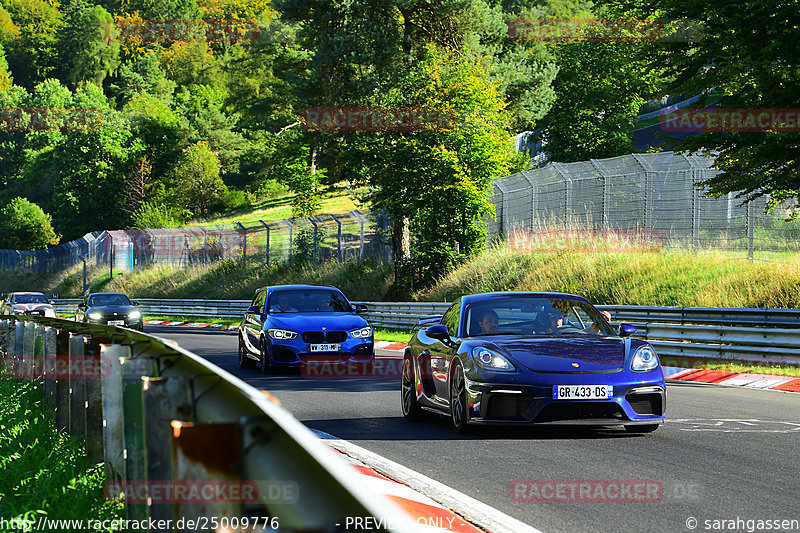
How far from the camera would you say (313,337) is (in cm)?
1614

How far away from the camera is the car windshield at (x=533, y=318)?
10.1 meters

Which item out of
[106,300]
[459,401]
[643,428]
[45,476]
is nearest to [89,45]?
[106,300]

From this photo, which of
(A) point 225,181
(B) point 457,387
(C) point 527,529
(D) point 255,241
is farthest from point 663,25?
(A) point 225,181

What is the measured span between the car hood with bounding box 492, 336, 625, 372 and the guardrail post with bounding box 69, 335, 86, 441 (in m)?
3.79

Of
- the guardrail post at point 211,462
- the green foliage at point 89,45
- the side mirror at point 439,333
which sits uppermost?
the green foliage at point 89,45

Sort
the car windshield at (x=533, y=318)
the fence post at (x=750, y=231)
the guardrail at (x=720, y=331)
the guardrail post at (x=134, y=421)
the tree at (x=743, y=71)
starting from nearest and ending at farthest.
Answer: the guardrail post at (x=134, y=421)
the car windshield at (x=533, y=318)
the tree at (x=743, y=71)
the guardrail at (x=720, y=331)
the fence post at (x=750, y=231)

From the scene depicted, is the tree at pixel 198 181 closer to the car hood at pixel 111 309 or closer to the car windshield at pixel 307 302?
the car hood at pixel 111 309

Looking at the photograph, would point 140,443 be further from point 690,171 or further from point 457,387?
point 690,171

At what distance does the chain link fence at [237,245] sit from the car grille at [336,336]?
21.1 meters

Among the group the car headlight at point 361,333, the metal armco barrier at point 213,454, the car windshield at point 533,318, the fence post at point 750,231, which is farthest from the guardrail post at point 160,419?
the fence post at point 750,231

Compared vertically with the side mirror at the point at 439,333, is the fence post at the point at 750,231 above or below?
above

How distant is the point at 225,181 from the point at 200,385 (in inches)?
3990

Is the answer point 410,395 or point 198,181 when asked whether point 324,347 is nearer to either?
point 410,395

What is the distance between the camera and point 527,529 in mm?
5578
